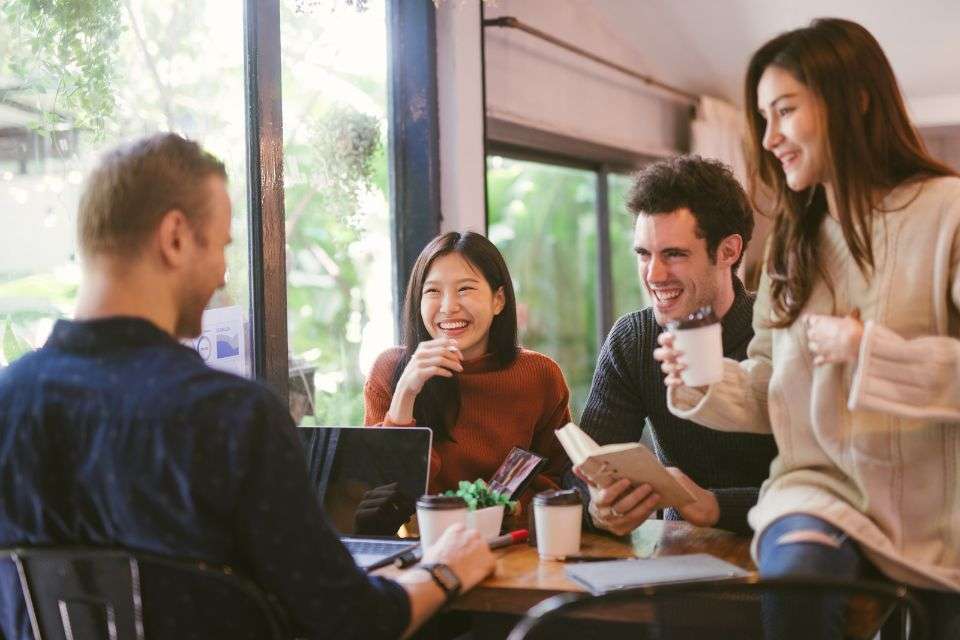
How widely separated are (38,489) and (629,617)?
0.73 metres

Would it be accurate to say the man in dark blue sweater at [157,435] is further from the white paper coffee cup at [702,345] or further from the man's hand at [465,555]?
the white paper coffee cup at [702,345]

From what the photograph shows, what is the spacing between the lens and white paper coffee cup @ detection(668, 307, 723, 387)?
164cm

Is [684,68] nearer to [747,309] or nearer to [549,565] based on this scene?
[747,309]

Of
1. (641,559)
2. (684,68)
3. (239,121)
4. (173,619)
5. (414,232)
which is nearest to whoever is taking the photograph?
(173,619)

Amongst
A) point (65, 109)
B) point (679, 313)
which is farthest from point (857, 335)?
point (65, 109)

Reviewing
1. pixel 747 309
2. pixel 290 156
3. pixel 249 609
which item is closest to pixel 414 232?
pixel 290 156

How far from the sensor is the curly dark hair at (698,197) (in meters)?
2.29

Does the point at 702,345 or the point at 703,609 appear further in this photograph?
the point at 702,345

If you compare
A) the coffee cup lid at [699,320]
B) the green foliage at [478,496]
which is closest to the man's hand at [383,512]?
the green foliage at [478,496]

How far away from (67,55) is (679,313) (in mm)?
1437

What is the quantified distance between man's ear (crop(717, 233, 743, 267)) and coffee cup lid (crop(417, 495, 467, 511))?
832mm

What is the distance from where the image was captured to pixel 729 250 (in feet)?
7.64

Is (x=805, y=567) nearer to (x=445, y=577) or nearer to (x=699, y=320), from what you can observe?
(x=699, y=320)

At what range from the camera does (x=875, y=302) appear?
5.08 feet
